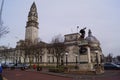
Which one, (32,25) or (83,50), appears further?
(32,25)

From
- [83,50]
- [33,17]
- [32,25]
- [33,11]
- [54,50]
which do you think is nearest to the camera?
[83,50]

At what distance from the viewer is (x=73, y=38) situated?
85.4 meters

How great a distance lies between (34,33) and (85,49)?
77.2 metres

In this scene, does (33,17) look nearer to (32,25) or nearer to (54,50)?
(32,25)

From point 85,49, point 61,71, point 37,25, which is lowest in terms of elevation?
point 61,71

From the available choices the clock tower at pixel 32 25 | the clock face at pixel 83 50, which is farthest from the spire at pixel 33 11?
the clock face at pixel 83 50

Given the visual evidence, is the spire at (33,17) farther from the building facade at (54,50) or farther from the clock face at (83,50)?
the clock face at (83,50)

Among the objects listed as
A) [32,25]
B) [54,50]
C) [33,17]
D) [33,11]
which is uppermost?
[33,11]

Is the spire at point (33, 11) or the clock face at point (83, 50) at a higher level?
Result: the spire at point (33, 11)

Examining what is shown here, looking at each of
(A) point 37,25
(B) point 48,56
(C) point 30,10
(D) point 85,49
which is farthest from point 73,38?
(D) point 85,49

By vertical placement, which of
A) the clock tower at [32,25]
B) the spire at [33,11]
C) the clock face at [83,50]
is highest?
the spire at [33,11]

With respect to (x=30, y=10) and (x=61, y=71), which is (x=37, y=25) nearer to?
(x=30, y=10)

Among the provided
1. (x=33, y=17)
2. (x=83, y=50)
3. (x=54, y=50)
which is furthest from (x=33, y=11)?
(x=83, y=50)

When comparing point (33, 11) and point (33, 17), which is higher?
point (33, 11)
